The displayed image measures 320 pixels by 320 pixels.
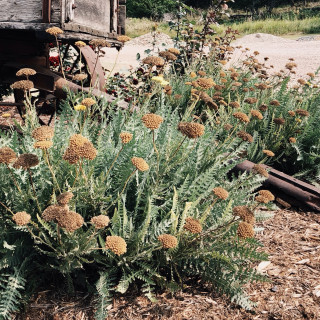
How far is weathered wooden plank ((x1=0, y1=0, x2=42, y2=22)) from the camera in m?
2.94

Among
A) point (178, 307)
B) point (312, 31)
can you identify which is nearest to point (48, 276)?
point (178, 307)

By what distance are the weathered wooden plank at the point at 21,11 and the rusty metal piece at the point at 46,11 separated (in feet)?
0.32

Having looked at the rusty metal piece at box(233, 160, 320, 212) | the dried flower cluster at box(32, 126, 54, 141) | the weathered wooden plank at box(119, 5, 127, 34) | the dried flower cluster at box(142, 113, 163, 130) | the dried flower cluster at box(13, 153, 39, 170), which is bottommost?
the rusty metal piece at box(233, 160, 320, 212)

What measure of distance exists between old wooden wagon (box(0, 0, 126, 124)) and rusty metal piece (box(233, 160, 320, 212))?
154 centimetres

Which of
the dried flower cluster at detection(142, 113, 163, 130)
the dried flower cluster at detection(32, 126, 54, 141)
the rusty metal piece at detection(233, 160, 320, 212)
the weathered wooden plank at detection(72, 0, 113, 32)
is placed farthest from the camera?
the weathered wooden plank at detection(72, 0, 113, 32)

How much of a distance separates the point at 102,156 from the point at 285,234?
4.53 ft

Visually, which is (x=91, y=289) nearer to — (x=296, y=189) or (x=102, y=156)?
(x=102, y=156)

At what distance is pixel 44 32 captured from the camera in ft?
9.39

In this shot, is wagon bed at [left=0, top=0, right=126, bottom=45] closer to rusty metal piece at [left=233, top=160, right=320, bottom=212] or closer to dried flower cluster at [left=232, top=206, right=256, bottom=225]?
rusty metal piece at [left=233, top=160, right=320, bottom=212]

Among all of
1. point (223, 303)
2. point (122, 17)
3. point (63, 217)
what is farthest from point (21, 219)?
point (122, 17)

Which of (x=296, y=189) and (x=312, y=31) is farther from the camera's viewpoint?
(x=312, y=31)

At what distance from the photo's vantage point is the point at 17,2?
300 cm

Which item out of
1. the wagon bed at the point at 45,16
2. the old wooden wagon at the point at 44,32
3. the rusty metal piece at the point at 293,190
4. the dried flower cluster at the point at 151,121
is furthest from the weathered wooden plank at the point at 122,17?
the dried flower cluster at the point at 151,121

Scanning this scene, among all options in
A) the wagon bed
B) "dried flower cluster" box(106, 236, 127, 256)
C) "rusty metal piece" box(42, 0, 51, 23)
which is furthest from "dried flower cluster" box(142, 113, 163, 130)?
"rusty metal piece" box(42, 0, 51, 23)
